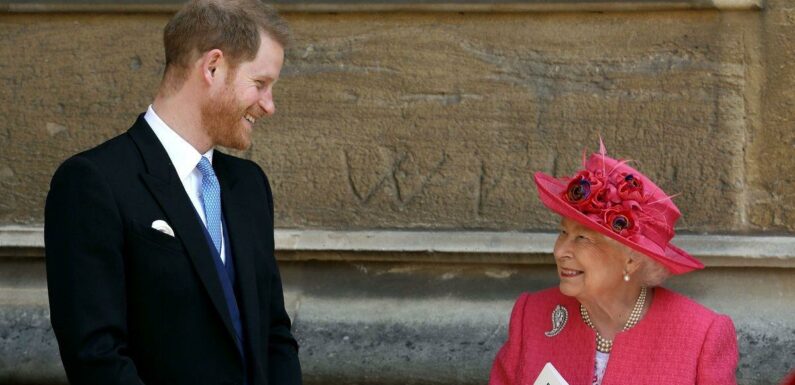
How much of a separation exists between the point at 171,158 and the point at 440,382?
5.69ft

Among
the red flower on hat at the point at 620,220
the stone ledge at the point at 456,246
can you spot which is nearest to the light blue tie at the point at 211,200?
the red flower on hat at the point at 620,220

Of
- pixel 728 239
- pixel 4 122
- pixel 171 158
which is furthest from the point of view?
pixel 4 122

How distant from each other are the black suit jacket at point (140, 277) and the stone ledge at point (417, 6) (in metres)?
1.55

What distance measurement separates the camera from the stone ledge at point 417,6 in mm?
4324

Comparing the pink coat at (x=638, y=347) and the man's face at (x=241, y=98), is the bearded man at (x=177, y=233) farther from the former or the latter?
the pink coat at (x=638, y=347)

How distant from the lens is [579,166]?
441 centimetres

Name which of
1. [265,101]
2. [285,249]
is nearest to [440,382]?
[285,249]

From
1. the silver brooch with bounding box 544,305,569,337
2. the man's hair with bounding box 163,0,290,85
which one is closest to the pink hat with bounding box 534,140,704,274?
the silver brooch with bounding box 544,305,569,337

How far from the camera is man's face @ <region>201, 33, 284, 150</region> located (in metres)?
2.93

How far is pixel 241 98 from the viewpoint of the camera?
2941 millimetres

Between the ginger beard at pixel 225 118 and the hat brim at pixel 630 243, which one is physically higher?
the ginger beard at pixel 225 118

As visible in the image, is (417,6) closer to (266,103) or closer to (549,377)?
(266,103)

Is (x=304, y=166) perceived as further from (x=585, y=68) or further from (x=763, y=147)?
(x=763, y=147)

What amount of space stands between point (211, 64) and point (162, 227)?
15.2 inches
